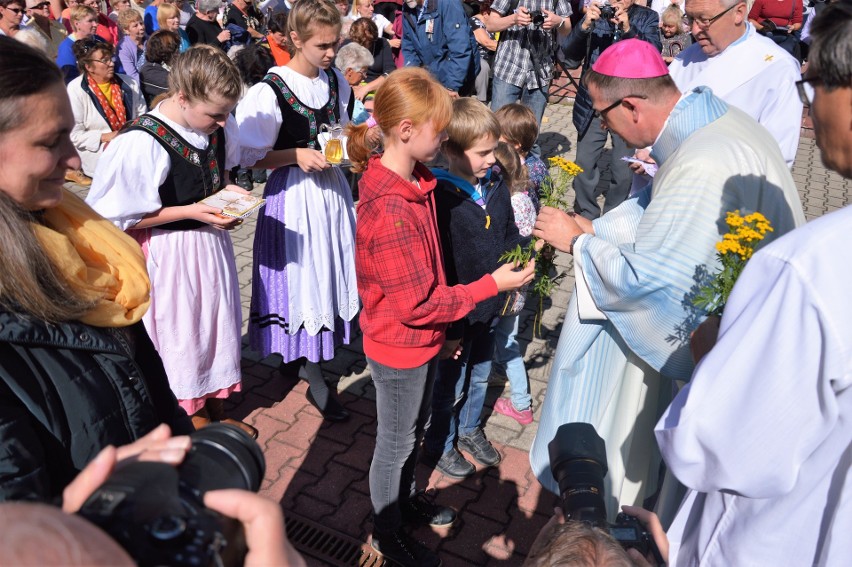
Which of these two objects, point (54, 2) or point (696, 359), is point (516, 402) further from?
point (54, 2)

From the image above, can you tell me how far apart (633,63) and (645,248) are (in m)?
0.87

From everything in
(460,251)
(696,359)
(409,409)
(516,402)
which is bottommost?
(516,402)

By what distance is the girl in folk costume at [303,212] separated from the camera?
11.8ft

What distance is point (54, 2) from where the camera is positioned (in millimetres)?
9969

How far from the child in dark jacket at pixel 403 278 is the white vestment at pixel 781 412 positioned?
1059mm

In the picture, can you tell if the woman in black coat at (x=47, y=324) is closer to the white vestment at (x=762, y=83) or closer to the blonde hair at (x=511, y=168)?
the blonde hair at (x=511, y=168)

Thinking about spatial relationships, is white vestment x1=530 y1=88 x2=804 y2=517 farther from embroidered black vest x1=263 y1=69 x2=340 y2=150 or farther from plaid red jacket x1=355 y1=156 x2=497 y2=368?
embroidered black vest x1=263 y1=69 x2=340 y2=150

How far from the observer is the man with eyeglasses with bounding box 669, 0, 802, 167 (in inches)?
172

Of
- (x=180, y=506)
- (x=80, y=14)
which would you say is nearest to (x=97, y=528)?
(x=180, y=506)

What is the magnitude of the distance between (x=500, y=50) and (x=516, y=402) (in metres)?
4.92

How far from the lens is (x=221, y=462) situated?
3.36ft

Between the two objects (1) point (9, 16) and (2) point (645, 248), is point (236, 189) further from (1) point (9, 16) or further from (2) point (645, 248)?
(1) point (9, 16)

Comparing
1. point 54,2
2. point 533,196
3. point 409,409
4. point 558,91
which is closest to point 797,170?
point 558,91

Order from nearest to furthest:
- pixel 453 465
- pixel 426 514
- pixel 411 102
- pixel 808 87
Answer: pixel 808 87 → pixel 411 102 → pixel 426 514 → pixel 453 465
